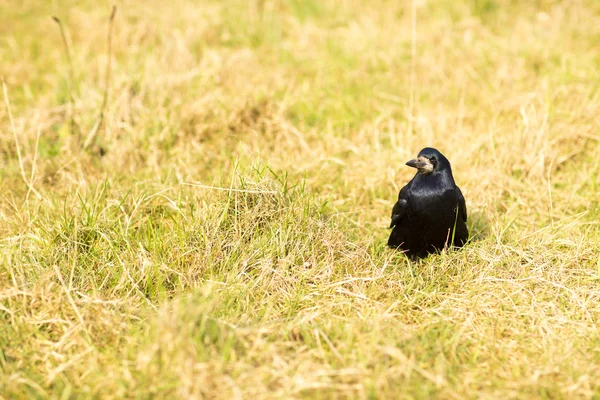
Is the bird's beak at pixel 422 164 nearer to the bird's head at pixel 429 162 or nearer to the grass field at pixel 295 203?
the bird's head at pixel 429 162

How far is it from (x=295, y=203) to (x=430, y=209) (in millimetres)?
707

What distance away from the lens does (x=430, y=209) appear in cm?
311

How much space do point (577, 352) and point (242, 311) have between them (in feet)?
4.68

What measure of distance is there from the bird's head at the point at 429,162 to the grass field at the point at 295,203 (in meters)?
0.47

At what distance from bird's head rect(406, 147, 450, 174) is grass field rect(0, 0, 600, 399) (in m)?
0.47

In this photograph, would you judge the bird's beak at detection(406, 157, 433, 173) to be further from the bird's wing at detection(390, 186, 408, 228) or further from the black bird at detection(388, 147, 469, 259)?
the bird's wing at detection(390, 186, 408, 228)

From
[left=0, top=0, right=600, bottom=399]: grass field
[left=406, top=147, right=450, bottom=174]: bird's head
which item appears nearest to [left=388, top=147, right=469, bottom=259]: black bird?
[left=406, top=147, right=450, bottom=174]: bird's head

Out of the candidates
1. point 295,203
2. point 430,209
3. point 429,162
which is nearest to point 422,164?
point 429,162

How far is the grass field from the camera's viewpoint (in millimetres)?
2314

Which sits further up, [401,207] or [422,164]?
[422,164]

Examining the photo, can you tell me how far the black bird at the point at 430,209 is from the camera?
10.2 feet

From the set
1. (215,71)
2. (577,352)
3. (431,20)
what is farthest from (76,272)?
(431,20)

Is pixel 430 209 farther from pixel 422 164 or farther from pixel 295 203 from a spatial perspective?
pixel 295 203

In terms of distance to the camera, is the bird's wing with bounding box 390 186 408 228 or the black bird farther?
the bird's wing with bounding box 390 186 408 228
